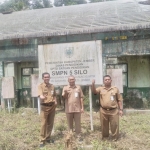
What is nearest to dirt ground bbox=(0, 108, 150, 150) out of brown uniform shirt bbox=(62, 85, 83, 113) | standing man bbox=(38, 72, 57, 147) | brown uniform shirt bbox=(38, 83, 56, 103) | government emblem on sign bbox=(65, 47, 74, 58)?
standing man bbox=(38, 72, 57, 147)

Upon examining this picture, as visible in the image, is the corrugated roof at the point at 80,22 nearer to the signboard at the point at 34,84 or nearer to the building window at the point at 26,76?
the signboard at the point at 34,84

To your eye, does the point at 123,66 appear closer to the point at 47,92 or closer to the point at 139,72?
the point at 139,72

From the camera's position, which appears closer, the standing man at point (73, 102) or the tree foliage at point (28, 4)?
the standing man at point (73, 102)

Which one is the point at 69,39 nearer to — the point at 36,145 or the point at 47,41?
the point at 47,41

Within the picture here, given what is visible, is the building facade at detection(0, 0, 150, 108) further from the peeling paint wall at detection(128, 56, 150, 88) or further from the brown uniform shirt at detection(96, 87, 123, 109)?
the brown uniform shirt at detection(96, 87, 123, 109)

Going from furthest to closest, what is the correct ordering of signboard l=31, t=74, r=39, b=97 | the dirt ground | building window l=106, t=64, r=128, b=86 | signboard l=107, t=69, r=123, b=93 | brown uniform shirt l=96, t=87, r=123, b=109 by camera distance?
building window l=106, t=64, r=128, b=86
signboard l=31, t=74, r=39, b=97
signboard l=107, t=69, r=123, b=93
brown uniform shirt l=96, t=87, r=123, b=109
the dirt ground

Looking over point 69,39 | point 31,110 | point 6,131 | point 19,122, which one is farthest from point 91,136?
point 69,39

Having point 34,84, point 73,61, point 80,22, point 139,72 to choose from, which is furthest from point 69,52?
point 139,72

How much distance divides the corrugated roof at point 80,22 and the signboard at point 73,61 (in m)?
3.29

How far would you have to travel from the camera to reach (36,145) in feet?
18.0

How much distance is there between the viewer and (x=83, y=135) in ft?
19.6

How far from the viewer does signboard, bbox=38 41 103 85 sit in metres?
6.32

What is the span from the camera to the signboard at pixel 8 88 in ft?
33.0

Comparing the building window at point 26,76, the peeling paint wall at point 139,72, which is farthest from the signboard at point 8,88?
the peeling paint wall at point 139,72
